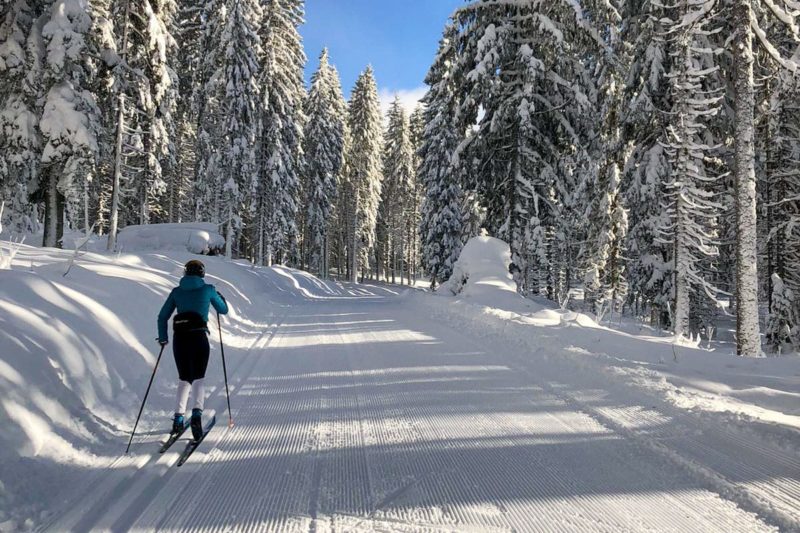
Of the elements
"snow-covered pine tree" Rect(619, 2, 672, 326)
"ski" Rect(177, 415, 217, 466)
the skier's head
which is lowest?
"ski" Rect(177, 415, 217, 466)

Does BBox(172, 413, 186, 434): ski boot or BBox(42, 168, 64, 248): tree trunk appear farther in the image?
BBox(42, 168, 64, 248): tree trunk

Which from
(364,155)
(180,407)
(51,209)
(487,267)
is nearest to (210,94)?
(51,209)

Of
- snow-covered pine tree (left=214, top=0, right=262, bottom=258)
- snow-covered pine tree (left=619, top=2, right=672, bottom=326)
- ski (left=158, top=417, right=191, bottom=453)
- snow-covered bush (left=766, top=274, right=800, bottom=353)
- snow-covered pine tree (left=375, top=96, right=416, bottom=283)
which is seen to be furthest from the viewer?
snow-covered pine tree (left=375, top=96, right=416, bottom=283)

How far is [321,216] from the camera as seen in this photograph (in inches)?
1697

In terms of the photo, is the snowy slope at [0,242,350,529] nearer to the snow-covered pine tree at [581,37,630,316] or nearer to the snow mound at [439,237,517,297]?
the snow mound at [439,237,517,297]

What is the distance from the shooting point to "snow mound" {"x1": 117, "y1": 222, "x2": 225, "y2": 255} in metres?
21.5

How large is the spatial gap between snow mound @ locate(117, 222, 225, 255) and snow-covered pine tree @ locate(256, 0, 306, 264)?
7.93m

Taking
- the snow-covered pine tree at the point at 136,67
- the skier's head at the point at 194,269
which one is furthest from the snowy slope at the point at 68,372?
the snow-covered pine tree at the point at 136,67

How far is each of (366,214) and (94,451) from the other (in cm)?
4230

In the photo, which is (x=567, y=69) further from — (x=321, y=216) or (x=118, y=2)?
(x=321, y=216)

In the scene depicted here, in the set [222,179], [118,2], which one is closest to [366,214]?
[222,179]

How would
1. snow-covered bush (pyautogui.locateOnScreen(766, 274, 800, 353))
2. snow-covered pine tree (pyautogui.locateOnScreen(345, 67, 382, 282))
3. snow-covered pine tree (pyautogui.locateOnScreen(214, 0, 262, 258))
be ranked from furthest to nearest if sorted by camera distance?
snow-covered pine tree (pyautogui.locateOnScreen(345, 67, 382, 282)) → snow-covered pine tree (pyautogui.locateOnScreen(214, 0, 262, 258)) → snow-covered bush (pyautogui.locateOnScreen(766, 274, 800, 353))

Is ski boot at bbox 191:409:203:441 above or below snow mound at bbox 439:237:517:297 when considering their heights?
below

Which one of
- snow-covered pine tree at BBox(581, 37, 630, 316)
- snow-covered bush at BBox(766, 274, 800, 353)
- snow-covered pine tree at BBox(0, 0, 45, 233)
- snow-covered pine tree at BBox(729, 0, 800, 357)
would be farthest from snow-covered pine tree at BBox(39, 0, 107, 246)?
snow-covered bush at BBox(766, 274, 800, 353)
